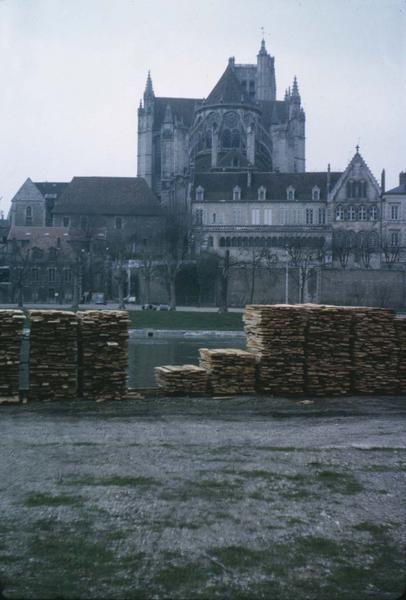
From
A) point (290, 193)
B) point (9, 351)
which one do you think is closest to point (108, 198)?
point (290, 193)

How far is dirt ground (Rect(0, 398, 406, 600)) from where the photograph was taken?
5.92 m

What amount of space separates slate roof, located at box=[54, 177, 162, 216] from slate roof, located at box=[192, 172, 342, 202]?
29.3ft

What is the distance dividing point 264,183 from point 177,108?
22.7 meters

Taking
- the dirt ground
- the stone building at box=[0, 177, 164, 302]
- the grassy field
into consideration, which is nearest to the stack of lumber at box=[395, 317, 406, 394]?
the dirt ground

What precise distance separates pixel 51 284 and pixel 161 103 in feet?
119

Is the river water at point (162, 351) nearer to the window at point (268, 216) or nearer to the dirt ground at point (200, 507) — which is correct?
the dirt ground at point (200, 507)

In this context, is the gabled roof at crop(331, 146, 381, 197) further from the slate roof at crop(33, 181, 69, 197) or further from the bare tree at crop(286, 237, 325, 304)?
the slate roof at crop(33, 181, 69, 197)

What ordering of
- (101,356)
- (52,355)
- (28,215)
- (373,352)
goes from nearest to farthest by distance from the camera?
1. (52,355)
2. (101,356)
3. (373,352)
4. (28,215)

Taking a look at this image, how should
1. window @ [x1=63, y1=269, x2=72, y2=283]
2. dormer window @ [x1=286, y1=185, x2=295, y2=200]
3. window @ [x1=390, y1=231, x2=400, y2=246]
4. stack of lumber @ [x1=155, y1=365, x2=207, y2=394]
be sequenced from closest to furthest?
stack of lumber @ [x1=155, y1=365, x2=207, y2=394]
window @ [x1=63, y1=269, x2=72, y2=283]
window @ [x1=390, y1=231, x2=400, y2=246]
dormer window @ [x1=286, y1=185, x2=295, y2=200]

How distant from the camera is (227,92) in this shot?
96.5 m

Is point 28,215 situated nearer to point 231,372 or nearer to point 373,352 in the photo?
point 231,372

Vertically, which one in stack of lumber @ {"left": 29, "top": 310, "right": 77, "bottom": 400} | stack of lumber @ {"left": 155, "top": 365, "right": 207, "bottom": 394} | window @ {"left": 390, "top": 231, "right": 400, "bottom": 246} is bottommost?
stack of lumber @ {"left": 155, "top": 365, "right": 207, "bottom": 394}

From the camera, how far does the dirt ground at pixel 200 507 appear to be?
19.4ft

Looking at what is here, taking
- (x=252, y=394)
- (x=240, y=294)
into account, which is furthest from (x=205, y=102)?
(x=252, y=394)
